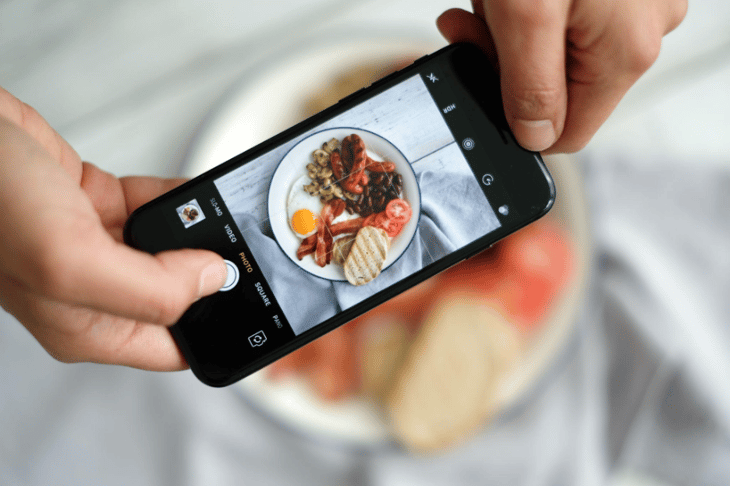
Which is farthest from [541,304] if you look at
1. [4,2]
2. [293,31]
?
[4,2]

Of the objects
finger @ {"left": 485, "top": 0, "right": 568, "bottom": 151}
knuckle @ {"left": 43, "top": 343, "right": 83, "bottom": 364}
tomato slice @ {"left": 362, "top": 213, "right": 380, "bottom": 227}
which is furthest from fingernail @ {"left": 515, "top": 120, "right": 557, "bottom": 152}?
knuckle @ {"left": 43, "top": 343, "right": 83, "bottom": 364}

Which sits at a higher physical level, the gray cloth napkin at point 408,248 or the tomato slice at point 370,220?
the tomato slice at point 370,220

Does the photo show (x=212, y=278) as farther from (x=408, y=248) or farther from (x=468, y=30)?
(x=468, y=30)

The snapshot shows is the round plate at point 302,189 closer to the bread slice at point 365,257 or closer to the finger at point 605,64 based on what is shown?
the bread slice at point 365,257

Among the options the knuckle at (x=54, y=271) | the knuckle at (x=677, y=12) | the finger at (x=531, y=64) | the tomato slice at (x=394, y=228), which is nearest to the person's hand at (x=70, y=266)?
the knuckle at (x=54, y=271)

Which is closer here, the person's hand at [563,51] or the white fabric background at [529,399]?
the person's hand at [563,51]

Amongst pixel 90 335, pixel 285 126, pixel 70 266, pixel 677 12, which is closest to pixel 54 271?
pixel 70 266

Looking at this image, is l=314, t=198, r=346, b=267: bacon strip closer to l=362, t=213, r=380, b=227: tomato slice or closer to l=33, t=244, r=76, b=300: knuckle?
l=362, t=213, r=380, b=227: tomato slice

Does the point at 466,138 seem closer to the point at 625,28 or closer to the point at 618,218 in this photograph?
the point at 625,28
